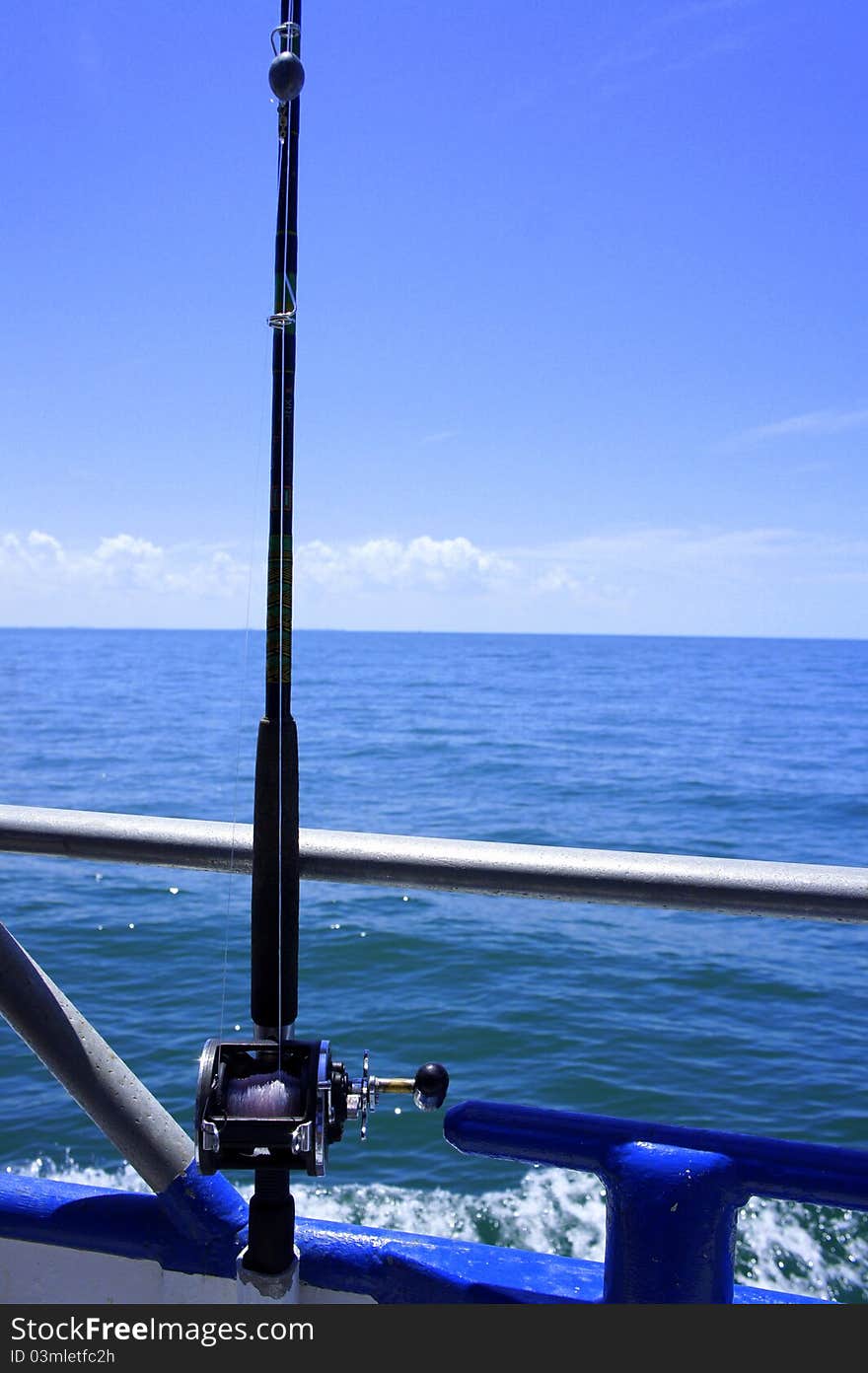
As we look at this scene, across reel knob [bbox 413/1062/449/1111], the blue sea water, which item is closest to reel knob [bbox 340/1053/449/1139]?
reel knob [bbox 413/1062/449/1111]

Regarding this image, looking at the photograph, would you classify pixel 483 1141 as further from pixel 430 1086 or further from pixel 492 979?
pixel 492 979

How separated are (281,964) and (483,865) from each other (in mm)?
282

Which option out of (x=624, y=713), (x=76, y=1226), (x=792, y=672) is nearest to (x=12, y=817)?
(x=76, y=1226)

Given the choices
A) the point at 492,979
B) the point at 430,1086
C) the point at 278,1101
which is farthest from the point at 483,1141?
the point at 492,979

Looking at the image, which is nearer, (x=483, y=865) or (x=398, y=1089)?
(x=398, y=1089)

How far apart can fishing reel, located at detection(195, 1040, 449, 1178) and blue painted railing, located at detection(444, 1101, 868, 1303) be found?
0.11 metres

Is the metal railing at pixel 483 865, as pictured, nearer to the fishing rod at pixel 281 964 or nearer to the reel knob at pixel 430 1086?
the fishing rod at pixel 281 964

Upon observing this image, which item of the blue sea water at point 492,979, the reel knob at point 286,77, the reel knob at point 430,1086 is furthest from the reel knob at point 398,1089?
the reel knob at point 286,77

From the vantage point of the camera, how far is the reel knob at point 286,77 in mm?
1392

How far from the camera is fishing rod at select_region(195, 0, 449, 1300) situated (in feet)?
3.84

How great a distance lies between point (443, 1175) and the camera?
14.6ft

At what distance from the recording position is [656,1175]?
1.23 meters

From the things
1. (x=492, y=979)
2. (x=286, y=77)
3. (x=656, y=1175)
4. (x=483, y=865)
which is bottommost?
(x=492, y=979)

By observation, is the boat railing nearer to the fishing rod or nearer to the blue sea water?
the fishing rod
